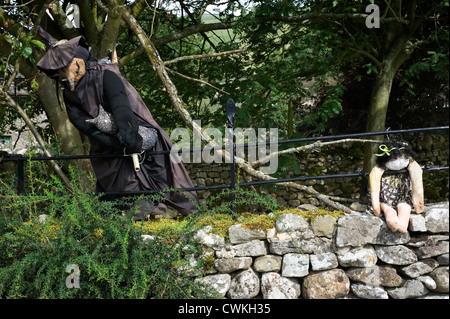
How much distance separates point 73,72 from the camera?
142 inches

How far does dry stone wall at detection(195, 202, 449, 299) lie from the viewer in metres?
3.33

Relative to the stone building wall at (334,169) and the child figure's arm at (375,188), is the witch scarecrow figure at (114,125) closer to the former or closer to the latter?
the child figure's arm at (375,188)

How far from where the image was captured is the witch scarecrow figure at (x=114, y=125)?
3555 millimetres

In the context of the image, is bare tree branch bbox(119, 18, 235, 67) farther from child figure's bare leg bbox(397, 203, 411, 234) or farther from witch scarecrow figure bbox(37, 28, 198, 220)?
child figure's bare leg bbox(397, 203, 411, 234)

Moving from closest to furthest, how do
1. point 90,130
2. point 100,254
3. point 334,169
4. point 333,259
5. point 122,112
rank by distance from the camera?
point 100,254 → point 333,259 → point 122,112 → point 90,130 → point 334,169

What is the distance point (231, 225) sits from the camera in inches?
141

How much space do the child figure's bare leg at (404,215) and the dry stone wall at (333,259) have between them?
7 centimetres

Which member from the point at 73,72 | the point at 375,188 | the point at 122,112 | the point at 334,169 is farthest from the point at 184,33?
the point at 334,169

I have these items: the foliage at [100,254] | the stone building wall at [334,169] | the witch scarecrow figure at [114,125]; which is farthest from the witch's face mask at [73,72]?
the stone building wall at [334,169]

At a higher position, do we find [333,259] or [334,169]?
[334,169]

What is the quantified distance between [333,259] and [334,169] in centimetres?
686

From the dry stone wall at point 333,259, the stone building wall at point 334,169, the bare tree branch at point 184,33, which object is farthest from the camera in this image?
the stone building wall at point 334,169

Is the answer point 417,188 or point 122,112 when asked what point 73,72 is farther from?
point 417,188

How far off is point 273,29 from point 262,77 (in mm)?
854
